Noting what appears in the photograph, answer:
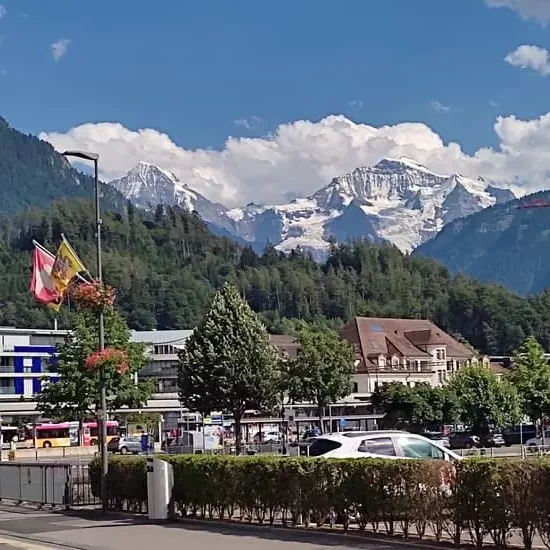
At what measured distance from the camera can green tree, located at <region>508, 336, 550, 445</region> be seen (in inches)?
3349

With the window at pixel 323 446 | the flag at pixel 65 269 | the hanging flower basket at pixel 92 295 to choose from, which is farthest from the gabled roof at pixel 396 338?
the window at pixel 323 446

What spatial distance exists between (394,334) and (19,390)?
49278 millimetres

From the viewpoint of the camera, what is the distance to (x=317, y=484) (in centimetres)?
1941

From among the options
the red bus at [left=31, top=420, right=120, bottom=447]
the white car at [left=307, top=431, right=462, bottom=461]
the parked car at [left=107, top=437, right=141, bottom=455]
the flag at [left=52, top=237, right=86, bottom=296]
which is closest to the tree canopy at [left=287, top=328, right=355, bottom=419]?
the parked car at [left=107, top=437, right=141, bottom=455]

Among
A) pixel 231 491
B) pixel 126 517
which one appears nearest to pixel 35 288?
pixel 126 517

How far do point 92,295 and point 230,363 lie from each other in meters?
42.3

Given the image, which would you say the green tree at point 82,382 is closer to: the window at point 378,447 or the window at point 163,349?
the window at point 378,447

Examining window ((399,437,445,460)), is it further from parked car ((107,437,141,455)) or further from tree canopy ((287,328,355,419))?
tree canopy ((287,328,355,419))

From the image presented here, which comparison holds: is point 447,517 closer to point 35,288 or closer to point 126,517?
point 126,517

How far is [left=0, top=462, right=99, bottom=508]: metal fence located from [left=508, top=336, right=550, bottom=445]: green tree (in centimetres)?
5898

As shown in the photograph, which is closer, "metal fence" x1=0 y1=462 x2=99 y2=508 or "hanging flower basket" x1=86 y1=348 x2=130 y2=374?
"hanging flower basket" x1=86 y1=348 x2=130 y2=374

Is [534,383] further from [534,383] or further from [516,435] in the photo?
[516,435]

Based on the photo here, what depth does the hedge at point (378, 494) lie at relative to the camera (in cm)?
1528

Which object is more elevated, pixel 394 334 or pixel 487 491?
pixel 394 334
